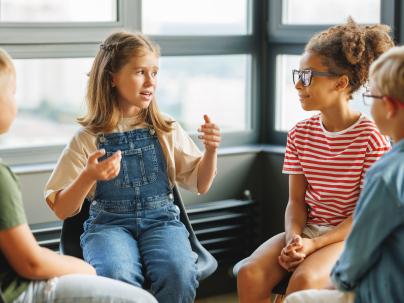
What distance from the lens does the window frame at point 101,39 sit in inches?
127

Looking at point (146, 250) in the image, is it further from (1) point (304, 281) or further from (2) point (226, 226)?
(2) point (226, 226)

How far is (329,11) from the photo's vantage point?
3.65 meters

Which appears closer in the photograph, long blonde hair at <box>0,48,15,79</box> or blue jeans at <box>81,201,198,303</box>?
long blonde hair at <box>0,48,15,79</box>

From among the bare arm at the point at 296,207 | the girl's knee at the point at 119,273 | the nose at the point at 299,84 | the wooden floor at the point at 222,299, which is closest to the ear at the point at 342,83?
the nose at the point at 299,84

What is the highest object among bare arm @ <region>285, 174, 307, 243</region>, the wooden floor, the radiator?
bare arm @ <region>285, 174, 307, 243</region>

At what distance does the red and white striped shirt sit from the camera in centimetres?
262

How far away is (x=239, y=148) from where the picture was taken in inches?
149

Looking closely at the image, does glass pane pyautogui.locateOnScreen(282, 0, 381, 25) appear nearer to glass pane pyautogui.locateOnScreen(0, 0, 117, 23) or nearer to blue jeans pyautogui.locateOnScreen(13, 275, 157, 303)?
glass pane pyautogui.locateOnScreen(0, 0, 117, 23)

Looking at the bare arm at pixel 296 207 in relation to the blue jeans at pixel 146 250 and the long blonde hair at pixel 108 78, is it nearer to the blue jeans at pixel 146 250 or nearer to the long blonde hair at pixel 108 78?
the blue jeans at pixel 146 250

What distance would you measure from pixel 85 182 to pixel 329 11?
169 cm

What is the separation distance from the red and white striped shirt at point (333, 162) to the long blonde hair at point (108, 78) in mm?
506

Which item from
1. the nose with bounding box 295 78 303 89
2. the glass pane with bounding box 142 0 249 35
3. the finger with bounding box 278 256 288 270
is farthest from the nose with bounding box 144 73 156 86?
the glass pane with bounding box 142 0 249 35

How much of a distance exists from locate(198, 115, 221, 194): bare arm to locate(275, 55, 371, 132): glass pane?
3.80 feet

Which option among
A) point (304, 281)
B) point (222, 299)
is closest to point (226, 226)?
point (222, 299)
